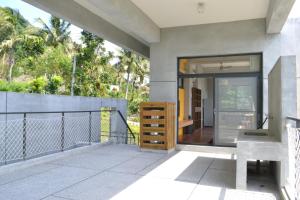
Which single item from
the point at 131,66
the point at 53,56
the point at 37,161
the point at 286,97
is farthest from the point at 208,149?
the point at 131,66

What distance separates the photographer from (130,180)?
393 cm

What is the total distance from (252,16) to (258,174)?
138 inches

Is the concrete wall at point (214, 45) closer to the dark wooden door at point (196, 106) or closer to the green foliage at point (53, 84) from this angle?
the dark wooden door at point (196, 106)

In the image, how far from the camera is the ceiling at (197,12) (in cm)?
525

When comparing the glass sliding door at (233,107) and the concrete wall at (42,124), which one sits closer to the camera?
the glass sliding door at (233,107)

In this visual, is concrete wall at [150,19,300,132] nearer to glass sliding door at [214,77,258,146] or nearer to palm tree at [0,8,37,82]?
glass sliding door at [214,77,258,146]

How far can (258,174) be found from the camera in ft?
14.4

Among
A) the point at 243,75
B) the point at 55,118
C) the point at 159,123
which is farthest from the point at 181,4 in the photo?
Result: the point at 55,118

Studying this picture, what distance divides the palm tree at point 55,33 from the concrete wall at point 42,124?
10.5 meters

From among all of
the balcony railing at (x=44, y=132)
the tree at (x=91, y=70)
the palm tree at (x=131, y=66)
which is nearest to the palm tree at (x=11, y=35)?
the tree at (x=91, y=70)

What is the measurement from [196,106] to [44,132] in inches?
238

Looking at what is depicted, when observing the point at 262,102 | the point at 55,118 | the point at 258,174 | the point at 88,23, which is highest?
the point at 88,23

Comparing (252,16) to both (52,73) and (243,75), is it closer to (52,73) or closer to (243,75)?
(243,75)

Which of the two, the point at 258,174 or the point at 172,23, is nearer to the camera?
the point at 258,174
